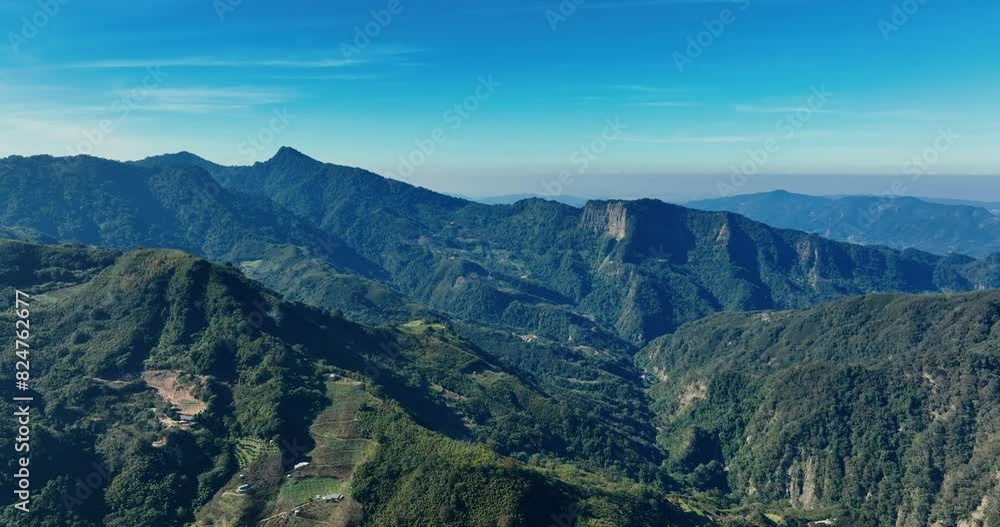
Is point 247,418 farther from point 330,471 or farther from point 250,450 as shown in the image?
point 330,471

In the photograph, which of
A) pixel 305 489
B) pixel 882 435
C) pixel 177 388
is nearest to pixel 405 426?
pixel 305 489

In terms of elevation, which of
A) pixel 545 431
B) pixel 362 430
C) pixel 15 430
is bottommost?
pixel 545 431

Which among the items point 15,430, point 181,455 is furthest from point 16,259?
point 181,455

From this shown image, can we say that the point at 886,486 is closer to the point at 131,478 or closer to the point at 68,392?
the point at 131,478

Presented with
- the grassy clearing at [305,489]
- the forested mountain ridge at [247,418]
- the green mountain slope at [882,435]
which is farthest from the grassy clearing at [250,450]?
the green mountain slope at [882,435]

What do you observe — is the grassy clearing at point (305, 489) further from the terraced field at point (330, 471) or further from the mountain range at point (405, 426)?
the mountain range at point (405, 426)

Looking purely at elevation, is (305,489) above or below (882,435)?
above

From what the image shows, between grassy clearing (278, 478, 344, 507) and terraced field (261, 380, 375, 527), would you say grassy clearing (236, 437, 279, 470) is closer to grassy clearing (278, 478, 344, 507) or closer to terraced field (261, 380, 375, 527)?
terraced field (261, 380, 375, 527)

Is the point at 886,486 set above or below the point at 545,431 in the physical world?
below
